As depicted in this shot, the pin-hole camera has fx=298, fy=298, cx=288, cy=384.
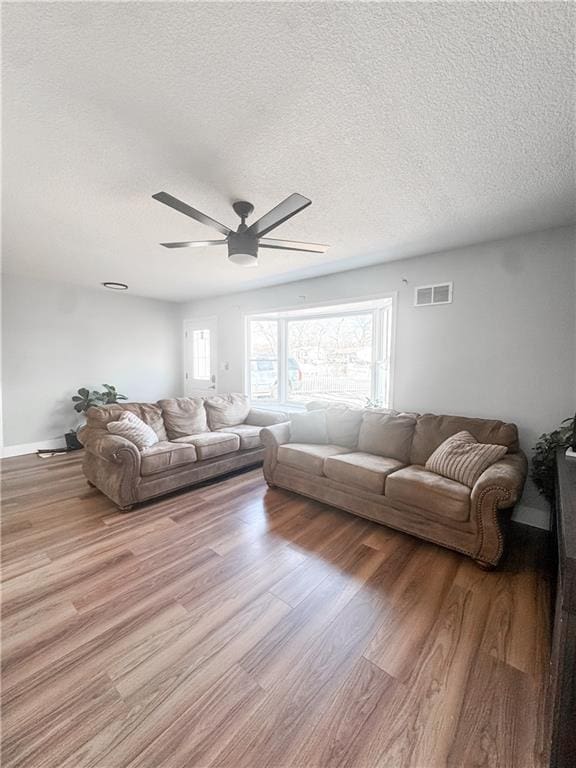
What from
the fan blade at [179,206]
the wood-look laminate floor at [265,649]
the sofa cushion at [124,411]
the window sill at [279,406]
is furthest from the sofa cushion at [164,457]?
the fan blade at [179,206]

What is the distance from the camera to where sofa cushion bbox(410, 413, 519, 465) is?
2514 mm

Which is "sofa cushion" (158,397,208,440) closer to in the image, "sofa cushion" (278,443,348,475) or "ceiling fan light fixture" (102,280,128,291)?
"sofa cushion" (278,443,348,475)

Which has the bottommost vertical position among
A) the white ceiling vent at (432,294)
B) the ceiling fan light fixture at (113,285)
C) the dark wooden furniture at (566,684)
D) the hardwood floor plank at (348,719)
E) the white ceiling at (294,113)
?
the hardwood floor plank at (348,719)

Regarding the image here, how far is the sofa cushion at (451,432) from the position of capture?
8.25ft

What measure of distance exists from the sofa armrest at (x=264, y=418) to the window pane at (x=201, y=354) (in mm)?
1830

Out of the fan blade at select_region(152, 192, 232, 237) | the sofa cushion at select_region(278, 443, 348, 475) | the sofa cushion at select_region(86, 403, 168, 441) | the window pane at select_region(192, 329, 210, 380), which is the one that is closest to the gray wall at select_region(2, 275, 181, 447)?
the window pane at select_region(192, 329, 210, 380)

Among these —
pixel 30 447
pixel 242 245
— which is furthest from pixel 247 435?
pixel 30 447

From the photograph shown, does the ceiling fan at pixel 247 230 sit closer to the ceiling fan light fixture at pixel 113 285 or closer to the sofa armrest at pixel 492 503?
the sofa armrest at pixel 492 503

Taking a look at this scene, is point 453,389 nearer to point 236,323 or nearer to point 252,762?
point 252,762

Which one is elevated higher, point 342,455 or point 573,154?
point 573,154

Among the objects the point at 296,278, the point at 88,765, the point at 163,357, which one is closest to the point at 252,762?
the point at 88,765

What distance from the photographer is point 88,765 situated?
3.29 ft

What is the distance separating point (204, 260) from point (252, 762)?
3.72 meters

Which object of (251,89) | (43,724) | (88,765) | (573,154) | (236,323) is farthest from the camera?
(236,323)
